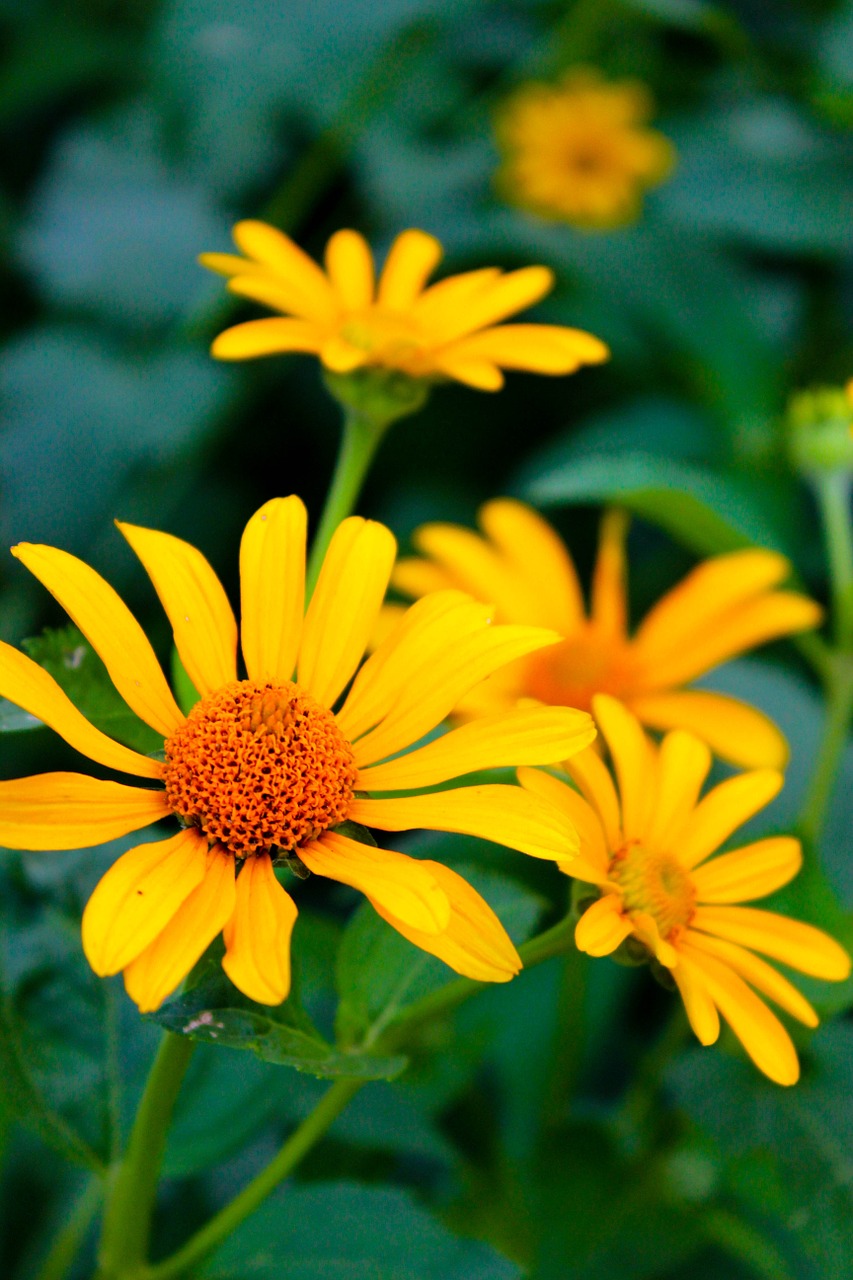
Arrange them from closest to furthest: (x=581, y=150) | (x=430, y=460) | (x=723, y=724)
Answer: (x=723, y=724) < (x=430, y=460) < (x=581, y=150)

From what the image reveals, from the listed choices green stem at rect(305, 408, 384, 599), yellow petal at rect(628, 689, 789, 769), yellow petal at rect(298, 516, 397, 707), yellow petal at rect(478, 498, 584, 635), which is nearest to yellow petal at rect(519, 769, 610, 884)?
yellow petal at rect(298, 516, 397, 707)

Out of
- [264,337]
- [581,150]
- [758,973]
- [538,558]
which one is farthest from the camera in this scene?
[581,150]

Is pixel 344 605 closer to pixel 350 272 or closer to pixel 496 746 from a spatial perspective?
pixel 496 746

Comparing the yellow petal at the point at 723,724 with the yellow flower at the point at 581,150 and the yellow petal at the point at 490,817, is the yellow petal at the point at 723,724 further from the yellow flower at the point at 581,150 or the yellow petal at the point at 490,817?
the yellow flower at the point at 581,150

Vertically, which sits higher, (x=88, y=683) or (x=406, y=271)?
(x=406, y=271)

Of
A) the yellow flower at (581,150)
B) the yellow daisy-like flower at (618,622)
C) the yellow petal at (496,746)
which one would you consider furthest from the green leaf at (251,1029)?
the yellow flower at (581,150)

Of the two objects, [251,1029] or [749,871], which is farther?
[749,871]

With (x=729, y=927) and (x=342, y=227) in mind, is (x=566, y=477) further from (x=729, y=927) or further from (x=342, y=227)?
(x=342, y=227)

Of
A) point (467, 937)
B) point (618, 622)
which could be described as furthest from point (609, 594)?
point (467, 937)
